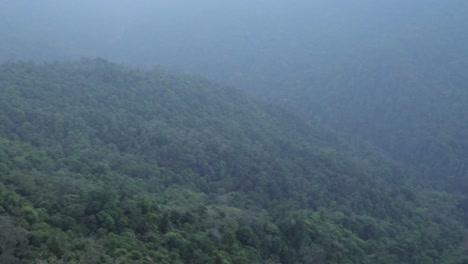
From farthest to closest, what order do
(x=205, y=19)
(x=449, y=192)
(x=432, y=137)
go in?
(x=205, y=19) → (x=432, y=137) → (x=449, y=192)

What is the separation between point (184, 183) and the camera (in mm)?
42625

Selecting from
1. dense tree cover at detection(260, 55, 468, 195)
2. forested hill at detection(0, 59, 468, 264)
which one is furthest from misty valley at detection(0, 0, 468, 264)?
dense tree cover at detection(260, 55, 468, 195)

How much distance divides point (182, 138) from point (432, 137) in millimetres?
40377

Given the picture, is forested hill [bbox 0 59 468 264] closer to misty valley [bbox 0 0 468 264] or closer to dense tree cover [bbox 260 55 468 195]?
misty valley [bbox 0 0 468 264]

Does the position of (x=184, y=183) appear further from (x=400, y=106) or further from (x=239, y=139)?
(x=400, y=106)

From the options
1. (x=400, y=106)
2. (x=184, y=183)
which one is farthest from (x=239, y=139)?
(x=400, y=106)

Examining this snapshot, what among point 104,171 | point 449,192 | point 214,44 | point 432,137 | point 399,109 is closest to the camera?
point 104,171

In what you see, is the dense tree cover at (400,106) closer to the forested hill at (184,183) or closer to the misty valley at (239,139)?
the misty valley at (239,139)

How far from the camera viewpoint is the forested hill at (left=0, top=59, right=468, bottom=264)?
2530 centimetres

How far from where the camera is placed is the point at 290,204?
144 feet

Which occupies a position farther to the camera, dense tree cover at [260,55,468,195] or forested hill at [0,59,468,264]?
dense tree cover at [260,55,468,195]

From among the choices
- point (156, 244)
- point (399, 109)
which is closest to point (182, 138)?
point (156, 244)

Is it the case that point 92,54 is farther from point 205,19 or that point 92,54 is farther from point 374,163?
point 374,163

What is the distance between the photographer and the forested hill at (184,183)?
996 inches
